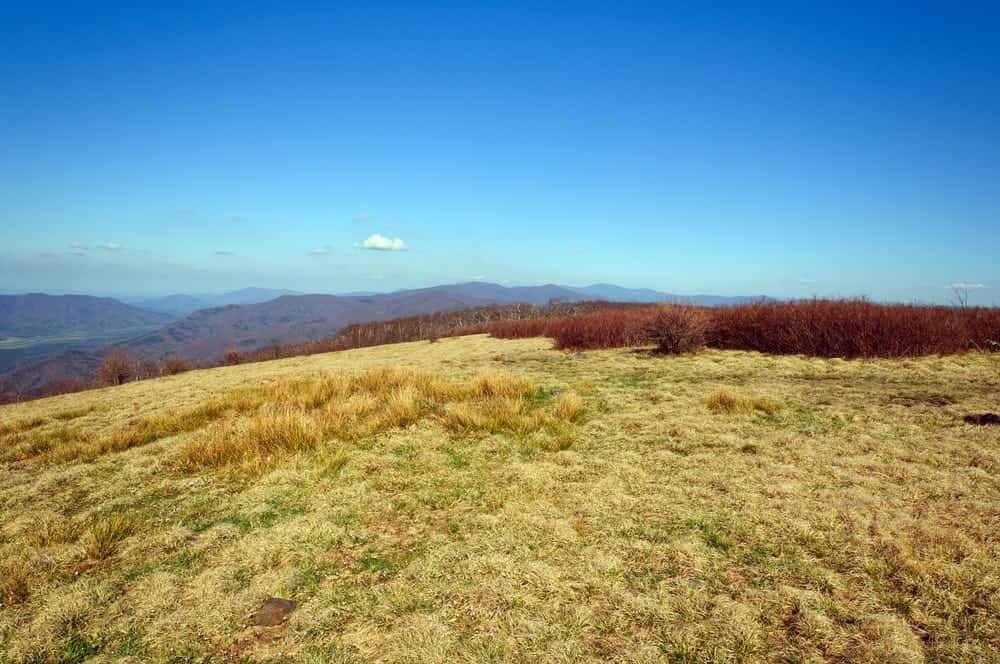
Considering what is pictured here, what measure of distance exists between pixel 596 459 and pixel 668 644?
9.91 ft

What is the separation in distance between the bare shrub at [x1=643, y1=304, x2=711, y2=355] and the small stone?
560 inches

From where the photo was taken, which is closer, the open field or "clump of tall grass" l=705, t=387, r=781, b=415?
the open field

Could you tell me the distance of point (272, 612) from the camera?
3.13 m

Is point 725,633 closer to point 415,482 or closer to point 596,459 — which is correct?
point 596,459

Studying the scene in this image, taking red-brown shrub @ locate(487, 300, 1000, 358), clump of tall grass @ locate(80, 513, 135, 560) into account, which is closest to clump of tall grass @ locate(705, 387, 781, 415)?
clump of tall grass @ locate(80, 513, 135, 560)

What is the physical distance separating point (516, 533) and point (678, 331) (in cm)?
1272

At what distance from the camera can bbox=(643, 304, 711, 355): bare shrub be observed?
1512cm

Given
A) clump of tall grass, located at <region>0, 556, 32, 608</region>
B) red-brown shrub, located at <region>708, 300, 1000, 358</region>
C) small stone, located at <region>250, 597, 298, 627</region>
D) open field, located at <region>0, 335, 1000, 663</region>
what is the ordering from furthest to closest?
1. red-brown shrub, located at <region>708, 300, 1000, 358</region>
2. clump of tall grass, located at <region>0, 556, 32, 608</region>
3. small stone, located at <region>250, 597, 298, 627</region>
4. open field, located at <region>0, 335, 1000, 663</region>

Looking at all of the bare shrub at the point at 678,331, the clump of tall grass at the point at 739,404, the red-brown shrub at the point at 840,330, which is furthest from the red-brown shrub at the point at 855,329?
the clump of tall grass at the point at 739,404

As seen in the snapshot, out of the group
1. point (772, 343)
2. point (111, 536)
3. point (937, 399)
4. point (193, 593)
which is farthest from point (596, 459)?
point (772, 343)

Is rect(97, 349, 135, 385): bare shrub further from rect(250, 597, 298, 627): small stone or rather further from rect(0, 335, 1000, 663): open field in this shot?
rect(250, 597, 298, 627): small stone

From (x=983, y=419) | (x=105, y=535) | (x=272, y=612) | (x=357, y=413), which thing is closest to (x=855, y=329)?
(x=983, y=419)

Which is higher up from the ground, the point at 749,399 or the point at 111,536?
the point at 749,399

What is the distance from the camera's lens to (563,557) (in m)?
3.63
